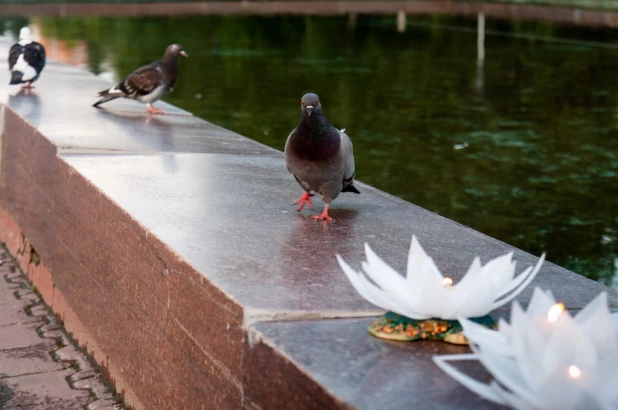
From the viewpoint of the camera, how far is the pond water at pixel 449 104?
711 centimetres

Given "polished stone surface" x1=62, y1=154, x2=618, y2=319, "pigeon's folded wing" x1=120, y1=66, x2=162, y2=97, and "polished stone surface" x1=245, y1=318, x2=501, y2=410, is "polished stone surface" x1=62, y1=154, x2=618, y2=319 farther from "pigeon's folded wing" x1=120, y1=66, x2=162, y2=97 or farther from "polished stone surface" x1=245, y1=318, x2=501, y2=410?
"pigeon's folded wing" x1=120, y1=66, x2=162, y2=97

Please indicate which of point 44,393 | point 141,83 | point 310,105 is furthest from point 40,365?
point 141,83

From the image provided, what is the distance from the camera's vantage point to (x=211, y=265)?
2.92 m

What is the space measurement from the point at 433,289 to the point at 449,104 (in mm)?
10286

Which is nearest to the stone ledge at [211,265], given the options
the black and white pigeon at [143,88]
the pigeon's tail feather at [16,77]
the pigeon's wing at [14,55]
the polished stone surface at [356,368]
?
the polished stone surface at [356,368]

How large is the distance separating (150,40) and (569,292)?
64.3 ft

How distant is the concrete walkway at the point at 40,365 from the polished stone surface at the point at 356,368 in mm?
1434

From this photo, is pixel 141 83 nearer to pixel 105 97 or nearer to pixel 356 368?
pixel 105 97

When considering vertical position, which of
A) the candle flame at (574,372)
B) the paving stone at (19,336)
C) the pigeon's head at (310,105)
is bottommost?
the paving stone at (19,336)

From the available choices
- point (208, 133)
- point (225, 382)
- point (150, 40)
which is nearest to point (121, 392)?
point (225, 382)

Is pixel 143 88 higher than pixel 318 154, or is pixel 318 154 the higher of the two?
pixel 318 154

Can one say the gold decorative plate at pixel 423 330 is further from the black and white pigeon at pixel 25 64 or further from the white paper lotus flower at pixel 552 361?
the black and white pigeon at pixel 25 64

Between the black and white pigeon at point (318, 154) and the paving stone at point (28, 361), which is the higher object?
the black and white pigeon at point (318, 154)

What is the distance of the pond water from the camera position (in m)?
7.11
